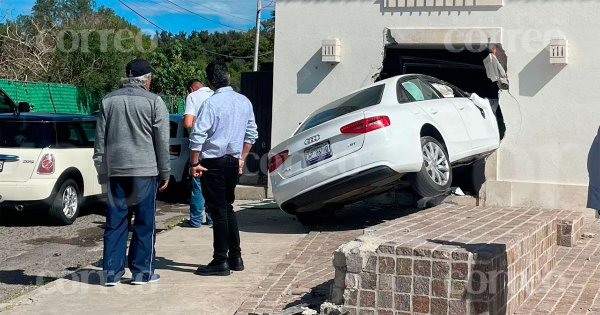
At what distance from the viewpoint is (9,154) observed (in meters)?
9.66

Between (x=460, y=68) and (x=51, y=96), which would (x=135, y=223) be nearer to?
(x=460, y=68)

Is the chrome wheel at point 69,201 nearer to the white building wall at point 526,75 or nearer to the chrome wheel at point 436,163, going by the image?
the white building wall at point 526,75

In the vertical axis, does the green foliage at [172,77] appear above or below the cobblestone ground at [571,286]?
above

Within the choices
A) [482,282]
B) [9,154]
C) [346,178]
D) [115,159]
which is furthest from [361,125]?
[9,154]

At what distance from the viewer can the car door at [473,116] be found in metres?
8.95

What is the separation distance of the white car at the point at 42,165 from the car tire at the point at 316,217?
3409 mm

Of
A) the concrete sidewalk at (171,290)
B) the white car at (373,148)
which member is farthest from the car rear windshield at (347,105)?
the concrete sidewalk at (171,290)

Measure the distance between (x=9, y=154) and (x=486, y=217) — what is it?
6.40 m

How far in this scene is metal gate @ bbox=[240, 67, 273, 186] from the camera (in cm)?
1244

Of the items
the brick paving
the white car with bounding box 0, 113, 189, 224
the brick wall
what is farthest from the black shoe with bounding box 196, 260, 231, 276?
the white car with bounding box 0, 113, 189, 224

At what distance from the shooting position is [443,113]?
8.45m

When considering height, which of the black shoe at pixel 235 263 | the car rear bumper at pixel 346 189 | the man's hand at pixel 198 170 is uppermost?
the man's hand at pixel 198 170

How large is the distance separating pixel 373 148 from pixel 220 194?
6.21 feet

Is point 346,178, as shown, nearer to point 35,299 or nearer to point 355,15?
point 35,299
